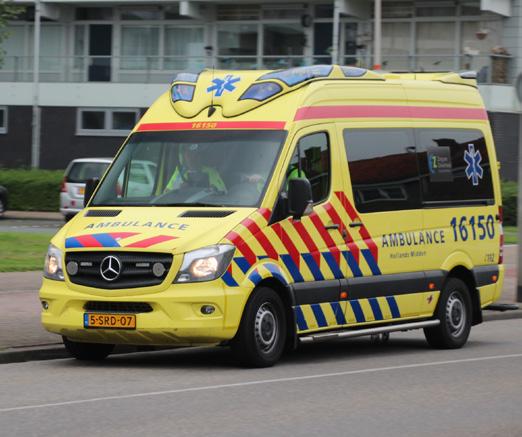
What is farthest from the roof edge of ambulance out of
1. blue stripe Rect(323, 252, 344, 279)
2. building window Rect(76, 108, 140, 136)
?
building window Rect(76, 108, 140, 136)

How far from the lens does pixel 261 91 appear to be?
13.0 meters

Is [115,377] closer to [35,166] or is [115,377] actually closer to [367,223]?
[367,223]

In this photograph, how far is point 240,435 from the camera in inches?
338

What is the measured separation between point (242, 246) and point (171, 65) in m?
38.4

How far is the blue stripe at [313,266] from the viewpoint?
12773mm

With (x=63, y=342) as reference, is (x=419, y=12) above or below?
above

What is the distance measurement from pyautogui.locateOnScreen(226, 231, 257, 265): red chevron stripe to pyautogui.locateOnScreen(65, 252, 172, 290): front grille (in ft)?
1.75

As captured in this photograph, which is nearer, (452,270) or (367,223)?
(367,223)

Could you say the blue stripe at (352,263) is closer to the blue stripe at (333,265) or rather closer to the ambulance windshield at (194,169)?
the blue stripe at (333,265)

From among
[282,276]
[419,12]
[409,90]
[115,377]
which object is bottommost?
[115,377]

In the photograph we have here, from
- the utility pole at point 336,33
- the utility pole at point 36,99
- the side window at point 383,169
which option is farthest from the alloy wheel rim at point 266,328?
the utility pole at point 36,99

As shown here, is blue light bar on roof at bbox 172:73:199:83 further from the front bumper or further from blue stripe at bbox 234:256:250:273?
the front bumper

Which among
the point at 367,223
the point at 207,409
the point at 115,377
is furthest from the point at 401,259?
the point at 207,409

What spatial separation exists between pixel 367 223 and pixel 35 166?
38431 mm
